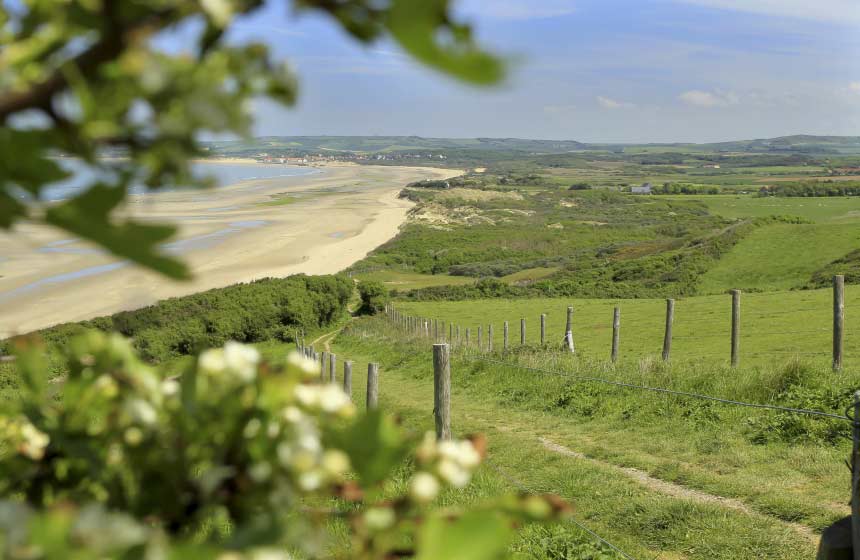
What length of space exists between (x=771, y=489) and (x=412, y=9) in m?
7.84

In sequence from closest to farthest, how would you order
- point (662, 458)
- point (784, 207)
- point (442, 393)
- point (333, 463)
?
point (333, 463) < point (442, 393) < point (662, 458) < point (784, 207)

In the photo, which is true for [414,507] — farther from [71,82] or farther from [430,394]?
[430,394]

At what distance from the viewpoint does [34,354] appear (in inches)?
37.8

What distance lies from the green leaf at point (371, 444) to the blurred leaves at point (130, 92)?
0.27 m

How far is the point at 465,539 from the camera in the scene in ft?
2.23

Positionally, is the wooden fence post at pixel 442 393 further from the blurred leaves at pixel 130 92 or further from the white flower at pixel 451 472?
the blurred leaves at pixel 130 92

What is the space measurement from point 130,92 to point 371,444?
0.43 m

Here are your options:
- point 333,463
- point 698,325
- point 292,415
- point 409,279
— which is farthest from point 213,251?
point 333,463

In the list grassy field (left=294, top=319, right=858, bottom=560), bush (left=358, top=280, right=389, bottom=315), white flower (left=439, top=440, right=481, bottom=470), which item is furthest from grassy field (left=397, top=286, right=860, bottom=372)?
white flower (left=439, top=440, right=481, bottom=470)

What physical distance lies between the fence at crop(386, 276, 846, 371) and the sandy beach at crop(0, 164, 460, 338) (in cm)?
962

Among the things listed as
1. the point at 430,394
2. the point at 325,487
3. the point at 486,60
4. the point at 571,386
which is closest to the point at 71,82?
the point at 486,60

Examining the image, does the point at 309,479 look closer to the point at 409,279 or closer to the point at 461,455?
the point at 461,455

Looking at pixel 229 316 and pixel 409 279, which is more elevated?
pixel 229 316

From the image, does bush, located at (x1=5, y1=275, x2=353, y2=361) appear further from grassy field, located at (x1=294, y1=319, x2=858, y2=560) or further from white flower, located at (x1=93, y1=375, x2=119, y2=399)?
white flower, located at (x1=93, y1=375, x2=119, y2=399)
